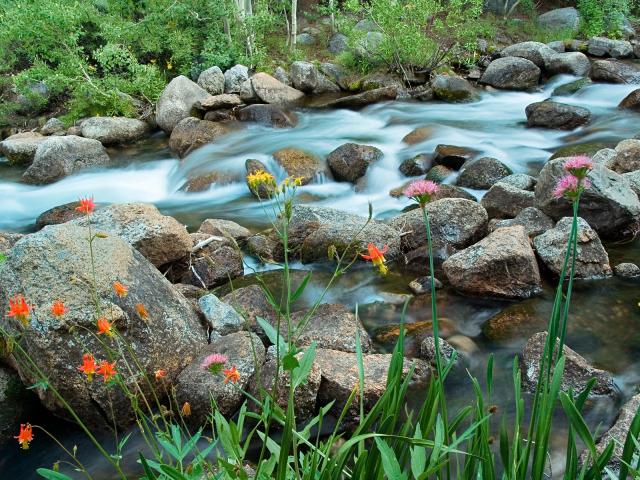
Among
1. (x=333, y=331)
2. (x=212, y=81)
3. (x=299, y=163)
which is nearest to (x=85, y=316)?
(x=333, y=331)

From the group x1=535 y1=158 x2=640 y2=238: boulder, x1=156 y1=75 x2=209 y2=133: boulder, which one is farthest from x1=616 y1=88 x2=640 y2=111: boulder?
x1=156 y1=75 x2=209 y2=133: boulder

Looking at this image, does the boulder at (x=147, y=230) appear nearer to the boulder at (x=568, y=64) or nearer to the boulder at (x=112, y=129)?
the boulder at (x=112, y=129)

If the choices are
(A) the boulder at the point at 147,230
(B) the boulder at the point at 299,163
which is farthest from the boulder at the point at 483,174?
(A) the boulder at the point at 147,230

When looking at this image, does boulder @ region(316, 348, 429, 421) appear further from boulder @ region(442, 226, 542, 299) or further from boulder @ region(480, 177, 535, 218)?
boulder @ region(480, 177, 535, 218)

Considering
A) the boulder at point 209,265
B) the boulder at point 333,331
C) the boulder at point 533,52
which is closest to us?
the boulder at point 333,331

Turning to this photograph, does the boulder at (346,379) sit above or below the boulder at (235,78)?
below

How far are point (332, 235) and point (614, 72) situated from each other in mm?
9772

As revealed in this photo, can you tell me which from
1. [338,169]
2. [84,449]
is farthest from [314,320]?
[338,169]

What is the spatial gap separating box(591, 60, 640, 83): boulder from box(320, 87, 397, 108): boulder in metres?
4.35

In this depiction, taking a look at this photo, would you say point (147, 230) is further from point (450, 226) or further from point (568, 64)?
point (568, 64)

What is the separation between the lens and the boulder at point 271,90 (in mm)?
12027

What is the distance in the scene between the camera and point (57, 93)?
1338 cm

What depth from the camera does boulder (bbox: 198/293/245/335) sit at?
13.1 ft

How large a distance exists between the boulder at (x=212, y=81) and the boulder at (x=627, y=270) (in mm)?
9036
